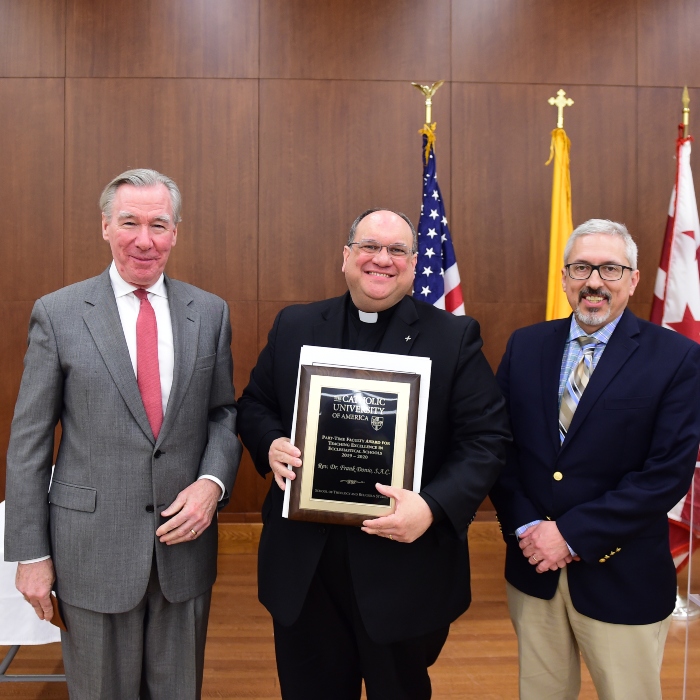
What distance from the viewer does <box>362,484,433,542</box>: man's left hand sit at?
172 cm

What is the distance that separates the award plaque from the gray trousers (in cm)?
50

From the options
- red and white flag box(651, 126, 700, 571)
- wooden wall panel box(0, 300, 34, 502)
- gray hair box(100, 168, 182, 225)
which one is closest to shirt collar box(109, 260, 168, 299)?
gray hair box(100, 168, 182, 225)

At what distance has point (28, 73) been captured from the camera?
4.59 metres

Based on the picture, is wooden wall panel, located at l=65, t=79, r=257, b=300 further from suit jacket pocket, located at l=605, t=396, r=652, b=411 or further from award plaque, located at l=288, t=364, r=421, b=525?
suit jacket pocket, located at l=605, t=396, r=652, b=411

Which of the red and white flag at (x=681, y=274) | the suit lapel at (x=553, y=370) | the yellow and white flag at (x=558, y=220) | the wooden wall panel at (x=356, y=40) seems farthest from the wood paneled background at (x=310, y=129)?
the suit lapel at (x=553, y=370)

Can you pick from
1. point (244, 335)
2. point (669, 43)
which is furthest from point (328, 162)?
point (669, 43)

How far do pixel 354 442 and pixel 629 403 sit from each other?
0.78m

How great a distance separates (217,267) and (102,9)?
183cm

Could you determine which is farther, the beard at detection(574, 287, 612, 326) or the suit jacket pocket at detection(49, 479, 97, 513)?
the beard at detection(574, 287, 612, 326)

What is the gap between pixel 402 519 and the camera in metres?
1.72

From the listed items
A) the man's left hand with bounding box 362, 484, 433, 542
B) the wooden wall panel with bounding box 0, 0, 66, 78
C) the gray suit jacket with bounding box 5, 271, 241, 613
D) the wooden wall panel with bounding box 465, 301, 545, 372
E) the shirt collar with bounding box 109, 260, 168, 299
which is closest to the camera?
the man's left hand with bounding box 362, 484, 433, 542

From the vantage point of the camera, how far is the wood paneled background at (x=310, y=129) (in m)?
4.61

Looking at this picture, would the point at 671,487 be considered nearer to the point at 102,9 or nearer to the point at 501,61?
the point at 501,61

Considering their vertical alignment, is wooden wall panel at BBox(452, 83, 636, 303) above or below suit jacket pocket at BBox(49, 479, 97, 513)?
above
